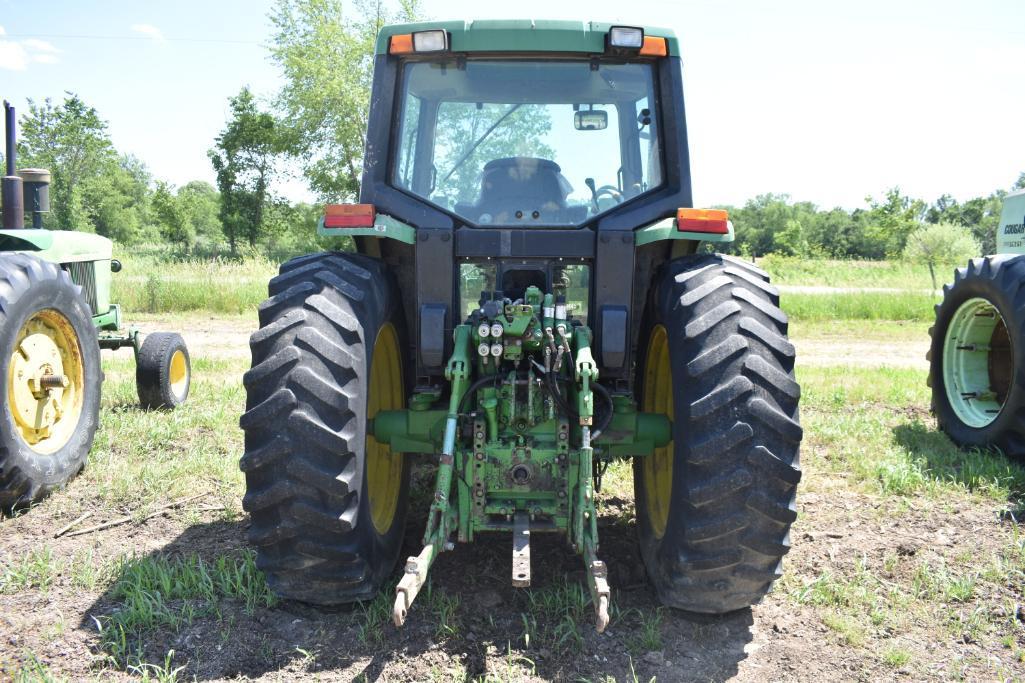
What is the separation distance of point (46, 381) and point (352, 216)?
2.61 metres

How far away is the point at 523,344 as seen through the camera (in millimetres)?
3299

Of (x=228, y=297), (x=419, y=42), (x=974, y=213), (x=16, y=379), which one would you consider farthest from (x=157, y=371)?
(x=974, y=213)

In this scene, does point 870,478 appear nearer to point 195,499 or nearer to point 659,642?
point 659,642

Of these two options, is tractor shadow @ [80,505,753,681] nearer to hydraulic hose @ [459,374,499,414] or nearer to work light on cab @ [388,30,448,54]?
hydraulic hose @ [459,374,499,414]

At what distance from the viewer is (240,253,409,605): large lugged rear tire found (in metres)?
2.88

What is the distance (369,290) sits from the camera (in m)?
3.32

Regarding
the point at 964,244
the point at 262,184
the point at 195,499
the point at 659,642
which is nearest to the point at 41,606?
the point at 195,499

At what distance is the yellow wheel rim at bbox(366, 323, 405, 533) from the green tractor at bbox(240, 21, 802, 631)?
1 cm

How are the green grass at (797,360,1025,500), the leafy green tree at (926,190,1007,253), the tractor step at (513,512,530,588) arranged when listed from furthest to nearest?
the leafy green tree at (926,190,1007,253) → the green grass at (797,360,1025,500) → the tractor step at (513,512,530,588)

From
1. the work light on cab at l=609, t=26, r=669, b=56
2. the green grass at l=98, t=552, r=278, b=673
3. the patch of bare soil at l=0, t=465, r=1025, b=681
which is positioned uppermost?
the work light on cab at l=609, t=26, r=669, b=56

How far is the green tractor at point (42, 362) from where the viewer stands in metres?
4.30

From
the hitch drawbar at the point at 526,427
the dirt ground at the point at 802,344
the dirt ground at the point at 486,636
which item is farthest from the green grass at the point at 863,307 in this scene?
the hitch drawbar at the point at 526,427

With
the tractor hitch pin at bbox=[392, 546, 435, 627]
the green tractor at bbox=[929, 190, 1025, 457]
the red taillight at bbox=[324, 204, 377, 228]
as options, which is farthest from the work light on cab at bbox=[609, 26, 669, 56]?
the green tractor at bbox=[929, 190, 1025, 457]

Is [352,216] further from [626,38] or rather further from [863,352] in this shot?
[863,352]
